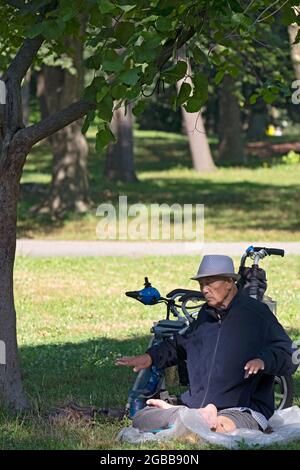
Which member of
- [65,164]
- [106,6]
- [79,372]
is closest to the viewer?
[106,6]

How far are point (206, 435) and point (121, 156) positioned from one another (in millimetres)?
29727

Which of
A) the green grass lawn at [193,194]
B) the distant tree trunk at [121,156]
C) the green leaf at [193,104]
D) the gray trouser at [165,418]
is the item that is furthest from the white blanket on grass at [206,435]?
the distant tree trunk at [121,156]

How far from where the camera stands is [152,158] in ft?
154

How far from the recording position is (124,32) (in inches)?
312

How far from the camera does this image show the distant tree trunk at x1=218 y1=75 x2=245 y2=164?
145ft

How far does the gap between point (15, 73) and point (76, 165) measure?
17752 mm

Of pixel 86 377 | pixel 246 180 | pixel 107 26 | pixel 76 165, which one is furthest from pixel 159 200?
pixel 107 26

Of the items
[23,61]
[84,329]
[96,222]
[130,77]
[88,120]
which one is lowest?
[84,329]

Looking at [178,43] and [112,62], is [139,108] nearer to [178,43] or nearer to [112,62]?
[178,43]

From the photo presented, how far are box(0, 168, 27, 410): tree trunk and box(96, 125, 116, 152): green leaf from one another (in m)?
1.19

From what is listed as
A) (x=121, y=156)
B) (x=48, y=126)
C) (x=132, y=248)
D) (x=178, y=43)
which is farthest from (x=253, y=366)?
(x=121, y=156)

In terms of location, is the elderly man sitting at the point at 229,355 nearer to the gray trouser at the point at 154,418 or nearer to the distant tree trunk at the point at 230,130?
the gray trouser at the point at 154,418

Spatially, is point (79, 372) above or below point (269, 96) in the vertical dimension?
below
